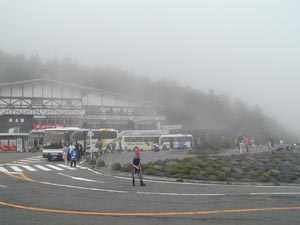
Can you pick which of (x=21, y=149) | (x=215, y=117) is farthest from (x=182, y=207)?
(x=215, y=117)

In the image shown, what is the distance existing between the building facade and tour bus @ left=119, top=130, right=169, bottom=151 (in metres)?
14.0

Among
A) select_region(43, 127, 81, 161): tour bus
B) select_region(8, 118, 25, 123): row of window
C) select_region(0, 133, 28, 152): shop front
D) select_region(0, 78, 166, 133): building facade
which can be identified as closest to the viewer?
select_region(43, 127, 81, 161): tour bus

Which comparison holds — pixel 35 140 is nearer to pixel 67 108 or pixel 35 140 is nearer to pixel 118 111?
pixel 67 108

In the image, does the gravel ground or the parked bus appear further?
the parked bus

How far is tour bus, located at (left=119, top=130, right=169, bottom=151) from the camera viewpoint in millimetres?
45406

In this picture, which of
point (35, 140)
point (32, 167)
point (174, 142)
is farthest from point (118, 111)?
point (32, 167)

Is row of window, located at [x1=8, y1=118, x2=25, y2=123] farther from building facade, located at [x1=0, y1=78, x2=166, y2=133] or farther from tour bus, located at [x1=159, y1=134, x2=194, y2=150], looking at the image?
tour bus, located at [x1=159, y1=134, x2=194, y2=150]

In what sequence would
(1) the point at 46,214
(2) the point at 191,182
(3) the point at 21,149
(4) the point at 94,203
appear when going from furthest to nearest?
(3) the point at 21,149, (2) the point at 191,182, (4) the point at 94,203, (1) the point at 46,214

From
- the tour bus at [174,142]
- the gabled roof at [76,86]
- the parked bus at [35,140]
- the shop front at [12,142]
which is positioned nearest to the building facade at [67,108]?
the gabled roof at [76,86]

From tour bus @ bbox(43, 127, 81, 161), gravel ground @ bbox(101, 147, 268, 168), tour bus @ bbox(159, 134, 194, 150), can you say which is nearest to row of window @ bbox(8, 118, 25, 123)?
tour bus @ bbox(159, 134, 194, 150)

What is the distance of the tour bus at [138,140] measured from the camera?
45.4m

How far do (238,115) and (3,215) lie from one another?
55918mm

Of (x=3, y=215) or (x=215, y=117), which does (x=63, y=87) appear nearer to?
(x=215, y=117)

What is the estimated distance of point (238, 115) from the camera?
59.9 m
